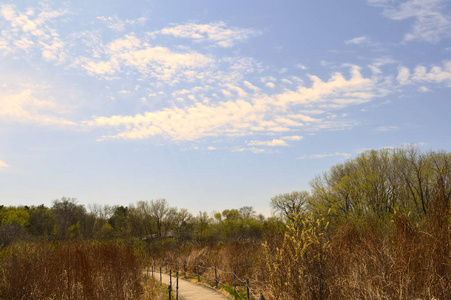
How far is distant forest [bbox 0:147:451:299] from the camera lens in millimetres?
5164

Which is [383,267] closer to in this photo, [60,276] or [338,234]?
[338,234]

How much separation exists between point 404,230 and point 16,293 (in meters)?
9.72

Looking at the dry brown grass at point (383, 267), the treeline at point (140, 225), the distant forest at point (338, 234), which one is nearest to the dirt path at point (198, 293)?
the distant forest at point (338, 234)

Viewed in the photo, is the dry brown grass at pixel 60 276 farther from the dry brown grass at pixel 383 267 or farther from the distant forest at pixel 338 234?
the dry brown grass at pixel 383 267

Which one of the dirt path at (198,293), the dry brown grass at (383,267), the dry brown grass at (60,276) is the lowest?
the dirt path at (198,293)

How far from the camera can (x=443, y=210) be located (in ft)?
16.8

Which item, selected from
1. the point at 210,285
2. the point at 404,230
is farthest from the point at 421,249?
the point at 210,285

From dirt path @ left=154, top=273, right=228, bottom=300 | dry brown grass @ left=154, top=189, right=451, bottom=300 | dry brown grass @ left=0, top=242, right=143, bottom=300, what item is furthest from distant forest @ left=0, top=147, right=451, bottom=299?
dry brown grass @ left=0, top=242, right=143, bottom=300

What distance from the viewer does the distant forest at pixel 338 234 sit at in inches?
203

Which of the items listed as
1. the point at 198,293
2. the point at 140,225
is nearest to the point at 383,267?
the point at 198,293

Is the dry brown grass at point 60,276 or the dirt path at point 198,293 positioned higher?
the dry brown grass at point 60,276

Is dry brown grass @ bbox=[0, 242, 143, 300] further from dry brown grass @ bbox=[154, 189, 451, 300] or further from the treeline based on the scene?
the treeline

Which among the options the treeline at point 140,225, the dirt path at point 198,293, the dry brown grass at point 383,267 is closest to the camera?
the dry brown grass at point 383,267

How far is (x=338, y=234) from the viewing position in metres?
10.1
